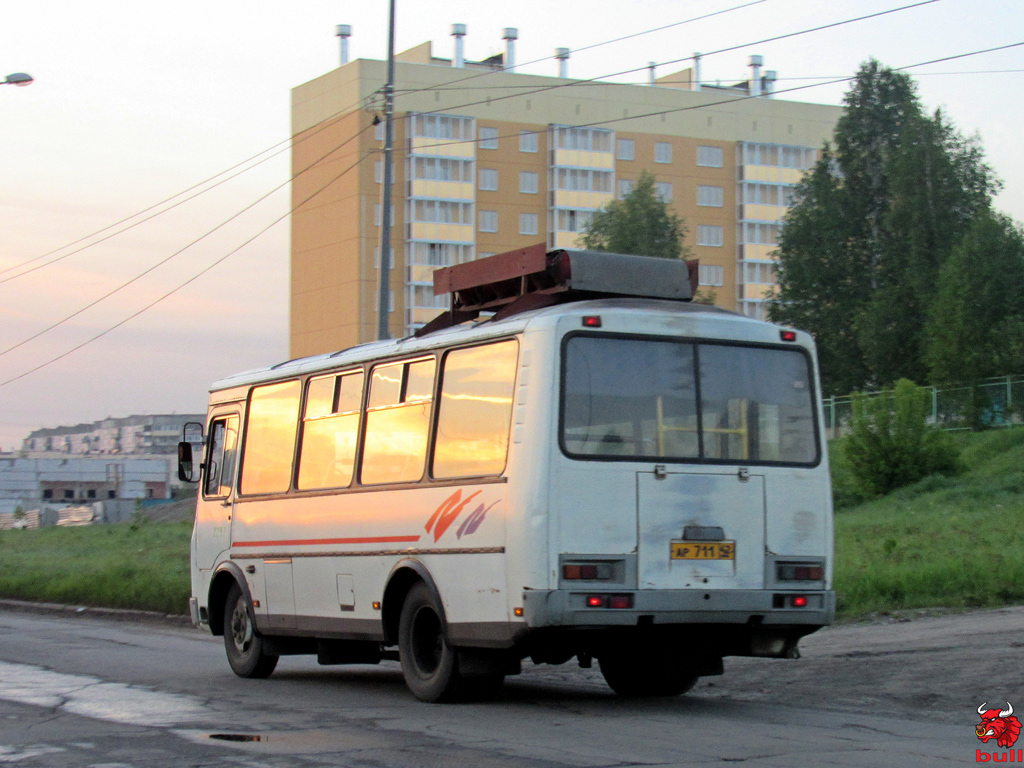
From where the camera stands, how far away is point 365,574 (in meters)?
12.1

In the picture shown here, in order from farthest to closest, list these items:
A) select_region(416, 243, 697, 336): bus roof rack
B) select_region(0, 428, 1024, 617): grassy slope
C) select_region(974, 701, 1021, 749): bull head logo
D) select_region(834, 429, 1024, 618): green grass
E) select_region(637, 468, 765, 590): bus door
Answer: select_region(0, 428, 1024, 617): grassy slope
select_region(834, 429, 1024, 618): green grass
select_region(416, 243, 697, 336): bus roof rack
select_region(637, 468, 765, 590): bus door
select_region(974, 701, 1021, 749): bull head logo

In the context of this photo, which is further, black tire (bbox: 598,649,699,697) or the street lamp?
the street lamp

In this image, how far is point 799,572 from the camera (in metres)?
10.8

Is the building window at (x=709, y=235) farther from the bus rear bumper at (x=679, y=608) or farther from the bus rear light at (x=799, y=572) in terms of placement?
the bus rear bumper at (x=679, y=608)

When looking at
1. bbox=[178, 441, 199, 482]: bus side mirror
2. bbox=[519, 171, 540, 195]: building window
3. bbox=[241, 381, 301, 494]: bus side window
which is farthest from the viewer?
bbox=[519, 171, 540, 195]: building window

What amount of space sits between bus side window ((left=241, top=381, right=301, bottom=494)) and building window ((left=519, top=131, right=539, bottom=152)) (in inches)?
3191

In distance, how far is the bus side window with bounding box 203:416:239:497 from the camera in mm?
15039

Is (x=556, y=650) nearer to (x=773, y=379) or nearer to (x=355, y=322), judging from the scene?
(x=773, y=379)

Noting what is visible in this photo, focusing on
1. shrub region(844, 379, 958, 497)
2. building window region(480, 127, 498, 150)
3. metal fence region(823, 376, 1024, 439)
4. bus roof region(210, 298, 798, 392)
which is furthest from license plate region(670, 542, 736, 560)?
building window region(480, 127, 498, 150)

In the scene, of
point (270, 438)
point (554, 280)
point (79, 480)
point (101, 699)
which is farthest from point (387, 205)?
point (79, 480)

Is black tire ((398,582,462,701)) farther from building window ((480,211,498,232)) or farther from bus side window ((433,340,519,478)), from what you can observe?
building window ((480,211,498,232))

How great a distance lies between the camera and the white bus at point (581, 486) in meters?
10.2

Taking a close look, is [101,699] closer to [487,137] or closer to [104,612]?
[104,612]

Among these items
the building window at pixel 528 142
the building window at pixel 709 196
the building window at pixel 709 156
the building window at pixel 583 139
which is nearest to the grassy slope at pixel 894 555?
the building window at pixel 528 142
